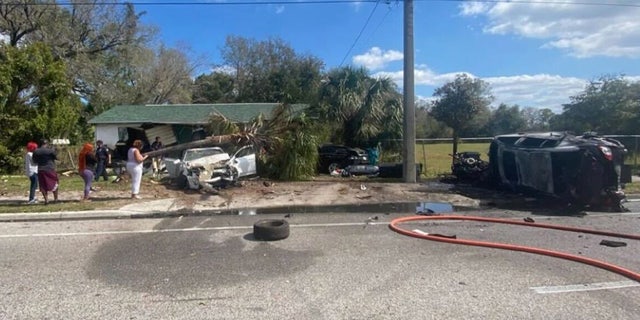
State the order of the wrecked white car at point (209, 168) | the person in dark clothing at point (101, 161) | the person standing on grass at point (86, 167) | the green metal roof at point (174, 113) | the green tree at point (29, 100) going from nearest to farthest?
1. the person standing on grass at point (86, 167)
2. the wrecked white car at point (209, 168)
3. the person in dark clothing at point (101, 161)
4. the green tree at point (29, 100)
5. the green metal roof at point (174, 113)

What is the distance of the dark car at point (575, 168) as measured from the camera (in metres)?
10.3

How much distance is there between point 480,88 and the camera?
2620 cm

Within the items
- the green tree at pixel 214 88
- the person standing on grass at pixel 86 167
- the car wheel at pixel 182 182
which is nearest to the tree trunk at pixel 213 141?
the car wheel at pixel 182 182

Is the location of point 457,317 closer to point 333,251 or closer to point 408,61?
point 333,251

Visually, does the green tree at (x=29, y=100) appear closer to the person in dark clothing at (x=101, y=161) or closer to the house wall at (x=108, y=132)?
the house wall at (x=108, y=132)

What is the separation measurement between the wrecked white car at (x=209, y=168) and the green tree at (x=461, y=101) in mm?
14597

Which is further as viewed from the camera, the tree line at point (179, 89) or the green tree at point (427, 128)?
the green tree at point (427, 128)

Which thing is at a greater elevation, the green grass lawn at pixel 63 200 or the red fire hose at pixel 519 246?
the green grass lawn at pixel 63 200

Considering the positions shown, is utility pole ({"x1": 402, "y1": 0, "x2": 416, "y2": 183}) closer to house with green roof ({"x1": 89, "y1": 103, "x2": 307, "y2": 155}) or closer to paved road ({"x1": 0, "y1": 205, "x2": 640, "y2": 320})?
paved road ({"x1": 0, "y1": 205, "x2": 640, "y2": 320})

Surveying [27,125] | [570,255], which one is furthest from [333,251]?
[27,125]

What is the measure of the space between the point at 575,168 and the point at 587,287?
6.46 m

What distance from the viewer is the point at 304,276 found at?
540 centimetres

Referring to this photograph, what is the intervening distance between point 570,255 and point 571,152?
5.25 metres

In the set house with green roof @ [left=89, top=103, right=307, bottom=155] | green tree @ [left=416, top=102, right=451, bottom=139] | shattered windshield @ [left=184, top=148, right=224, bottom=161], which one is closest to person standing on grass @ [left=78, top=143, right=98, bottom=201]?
shattered windshield @ [left=184, top=148, right=224, bottom=161]
